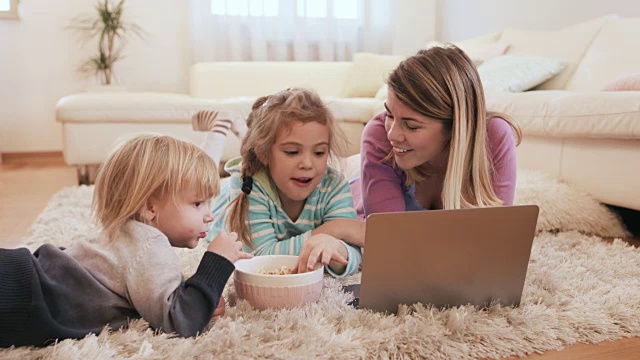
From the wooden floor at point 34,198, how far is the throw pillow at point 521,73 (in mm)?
1953

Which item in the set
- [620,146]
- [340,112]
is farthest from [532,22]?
[620,146]

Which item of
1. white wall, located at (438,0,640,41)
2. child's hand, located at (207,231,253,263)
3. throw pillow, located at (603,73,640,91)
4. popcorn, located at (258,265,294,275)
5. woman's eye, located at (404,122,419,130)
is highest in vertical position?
white wall, located at (438,0,640,41)

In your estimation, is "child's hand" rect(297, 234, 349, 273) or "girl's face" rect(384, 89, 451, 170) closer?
"child's hand" rect(297, 234, 349, 273)

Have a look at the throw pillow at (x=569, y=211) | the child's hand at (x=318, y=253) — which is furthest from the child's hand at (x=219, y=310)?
the throw pillow at (x=569, y=211)

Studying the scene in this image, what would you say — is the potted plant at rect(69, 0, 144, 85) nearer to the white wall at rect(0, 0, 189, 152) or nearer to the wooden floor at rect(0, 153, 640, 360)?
the white wall at rect(0, 0, 189, 152)

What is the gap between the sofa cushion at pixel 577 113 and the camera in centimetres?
189

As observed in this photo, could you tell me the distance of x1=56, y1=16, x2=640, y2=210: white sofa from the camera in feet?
6.50

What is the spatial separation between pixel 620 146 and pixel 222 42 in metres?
3.19

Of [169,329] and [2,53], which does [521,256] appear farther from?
[2,53]

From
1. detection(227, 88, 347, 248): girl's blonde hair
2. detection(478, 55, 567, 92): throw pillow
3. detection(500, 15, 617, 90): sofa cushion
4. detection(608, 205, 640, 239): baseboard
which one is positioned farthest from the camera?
detection(500, 15, 617, 90): sofa cushion

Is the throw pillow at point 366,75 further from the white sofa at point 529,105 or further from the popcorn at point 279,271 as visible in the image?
the popcorn at point 279,271

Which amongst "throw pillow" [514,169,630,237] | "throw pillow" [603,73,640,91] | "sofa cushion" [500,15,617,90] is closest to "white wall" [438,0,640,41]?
"sofa cushion" [500,15,617,90]

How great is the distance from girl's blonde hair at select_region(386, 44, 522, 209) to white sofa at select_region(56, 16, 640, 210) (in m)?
0.77

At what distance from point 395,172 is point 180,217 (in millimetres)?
623
